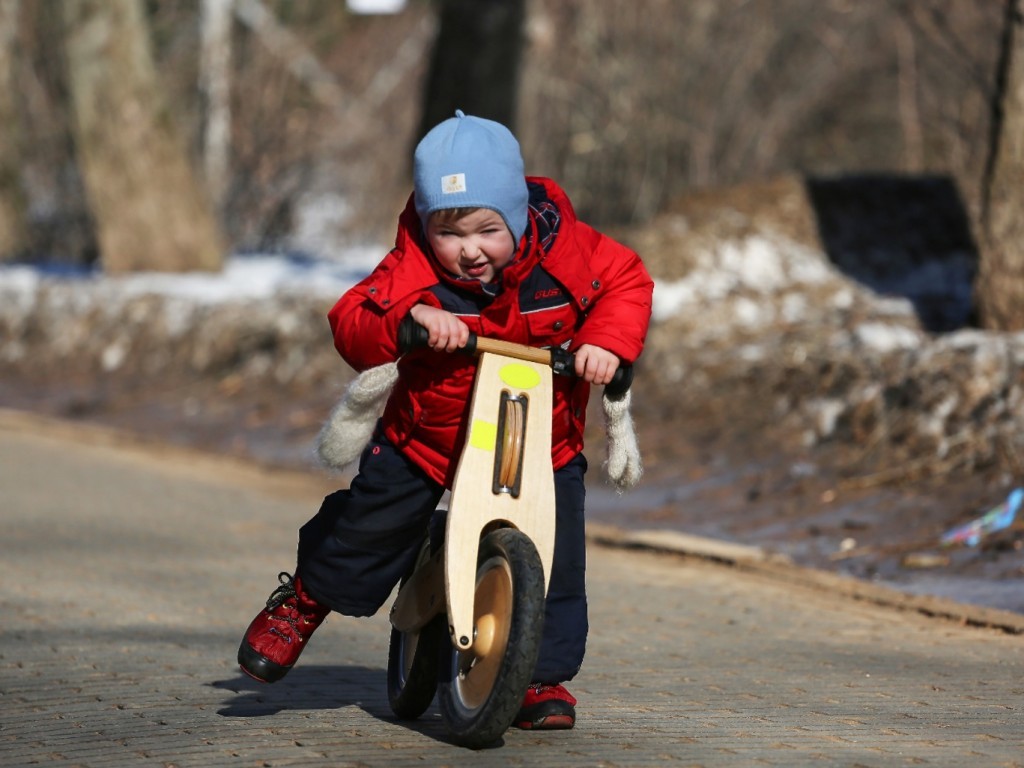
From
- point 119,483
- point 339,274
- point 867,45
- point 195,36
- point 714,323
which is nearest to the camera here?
point 119,483

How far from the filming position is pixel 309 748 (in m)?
4.27

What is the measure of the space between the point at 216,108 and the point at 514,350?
647 inches

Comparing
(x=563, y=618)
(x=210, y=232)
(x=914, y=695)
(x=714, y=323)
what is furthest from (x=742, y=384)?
(x=210, y=232)

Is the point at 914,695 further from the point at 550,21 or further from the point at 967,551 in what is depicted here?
the point at 550,21

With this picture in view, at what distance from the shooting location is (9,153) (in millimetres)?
20391

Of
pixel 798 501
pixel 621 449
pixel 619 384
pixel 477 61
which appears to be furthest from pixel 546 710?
pixel 477 61

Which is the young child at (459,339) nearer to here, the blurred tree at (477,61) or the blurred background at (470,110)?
the blurred background at (470,110)

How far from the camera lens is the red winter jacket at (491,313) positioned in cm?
443

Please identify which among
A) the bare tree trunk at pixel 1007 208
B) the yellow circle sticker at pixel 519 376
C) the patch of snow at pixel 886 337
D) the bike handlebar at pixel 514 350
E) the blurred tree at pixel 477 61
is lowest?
the yellow circle sticker at pixel 519 376

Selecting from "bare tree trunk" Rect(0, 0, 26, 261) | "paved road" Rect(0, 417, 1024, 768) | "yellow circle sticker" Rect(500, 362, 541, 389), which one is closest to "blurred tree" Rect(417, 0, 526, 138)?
"paved road" Rect(0, 417, 1024, 768)

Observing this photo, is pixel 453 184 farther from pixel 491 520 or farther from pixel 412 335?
pixel 491 520

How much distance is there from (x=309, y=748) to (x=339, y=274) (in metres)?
12.4

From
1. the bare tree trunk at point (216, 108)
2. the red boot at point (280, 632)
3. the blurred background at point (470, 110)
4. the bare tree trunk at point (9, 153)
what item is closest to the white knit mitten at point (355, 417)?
the red boot at point (280, 632)

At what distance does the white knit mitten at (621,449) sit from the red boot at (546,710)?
0.59m
